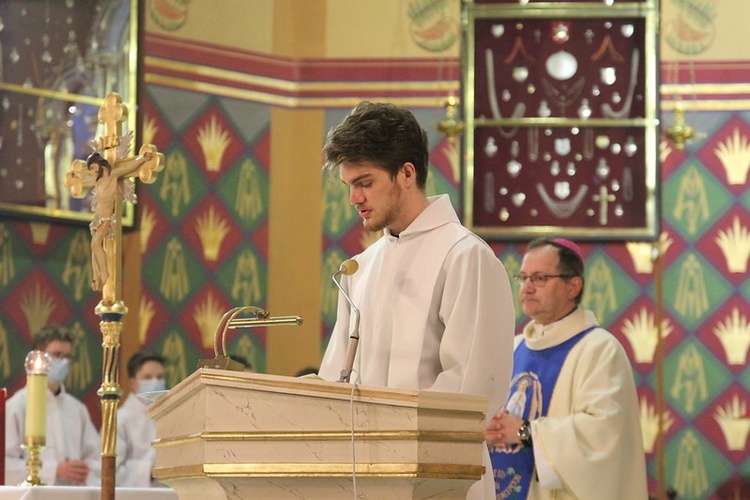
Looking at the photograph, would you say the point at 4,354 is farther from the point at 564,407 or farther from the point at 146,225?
the point at 564,407

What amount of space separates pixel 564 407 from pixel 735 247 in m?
3.31

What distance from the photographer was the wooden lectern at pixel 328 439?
97.0 inches

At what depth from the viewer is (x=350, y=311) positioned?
3.53 meters

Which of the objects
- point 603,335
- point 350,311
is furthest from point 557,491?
point 350,311

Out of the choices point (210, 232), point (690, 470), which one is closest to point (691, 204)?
point (690, 470)

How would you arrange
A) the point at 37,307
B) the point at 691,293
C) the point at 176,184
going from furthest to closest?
the point at 691,293, the point at 176,184, the point at 37,307

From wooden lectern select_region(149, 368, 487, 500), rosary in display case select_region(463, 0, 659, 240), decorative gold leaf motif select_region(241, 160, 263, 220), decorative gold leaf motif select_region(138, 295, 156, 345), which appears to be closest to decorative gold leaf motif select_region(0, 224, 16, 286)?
decorative gold leaf motif select_region(138, 295, 156, 345)

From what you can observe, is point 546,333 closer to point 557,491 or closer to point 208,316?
point 557,491

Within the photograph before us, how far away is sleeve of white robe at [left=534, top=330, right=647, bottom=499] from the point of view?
5043 mm

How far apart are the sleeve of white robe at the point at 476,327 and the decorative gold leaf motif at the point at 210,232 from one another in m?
4.97

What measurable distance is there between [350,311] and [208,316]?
4.62 m

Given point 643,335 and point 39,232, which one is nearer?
point 39,232

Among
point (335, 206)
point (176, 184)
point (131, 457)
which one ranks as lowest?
point (131, 457)

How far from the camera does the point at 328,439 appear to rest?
251cm
